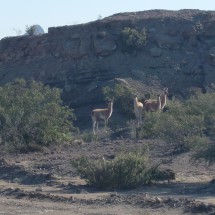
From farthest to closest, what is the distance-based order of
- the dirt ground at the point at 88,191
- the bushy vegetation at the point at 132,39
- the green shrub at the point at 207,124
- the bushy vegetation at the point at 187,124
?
the bushy vegetation at the point at 132,39, the bushy vegetation at the point at 187,124, the green shrub at the point at 207,124, the dirt ground at the point at 88,191

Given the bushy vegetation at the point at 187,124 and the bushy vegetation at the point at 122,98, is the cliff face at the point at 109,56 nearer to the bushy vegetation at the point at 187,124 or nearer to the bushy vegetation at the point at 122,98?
the bushy vegetation at the point at 122,98

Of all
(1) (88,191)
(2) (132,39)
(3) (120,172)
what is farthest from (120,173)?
(2) (132,39)

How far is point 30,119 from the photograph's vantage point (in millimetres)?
33938

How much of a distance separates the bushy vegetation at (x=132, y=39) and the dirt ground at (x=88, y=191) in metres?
23.1

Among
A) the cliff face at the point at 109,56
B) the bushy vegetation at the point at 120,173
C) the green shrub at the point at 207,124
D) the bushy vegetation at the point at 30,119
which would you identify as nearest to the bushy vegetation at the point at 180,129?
the green shrub at the point at 207,124

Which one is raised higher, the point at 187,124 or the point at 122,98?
the point at 187,124

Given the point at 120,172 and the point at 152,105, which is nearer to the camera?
the point at 120,172

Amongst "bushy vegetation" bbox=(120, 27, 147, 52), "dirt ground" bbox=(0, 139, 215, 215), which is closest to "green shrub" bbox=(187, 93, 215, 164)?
"dirt ground" bbox=(0, 139, 215, 215)

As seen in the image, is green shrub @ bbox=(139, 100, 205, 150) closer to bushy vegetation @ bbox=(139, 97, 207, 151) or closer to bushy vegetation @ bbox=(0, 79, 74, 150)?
bushy vegetation @ bbox=(139, 97, 207, 151)

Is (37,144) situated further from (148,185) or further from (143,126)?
(148,185)

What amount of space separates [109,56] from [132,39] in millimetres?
1695

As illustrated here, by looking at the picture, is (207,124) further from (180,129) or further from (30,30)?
(30,30)

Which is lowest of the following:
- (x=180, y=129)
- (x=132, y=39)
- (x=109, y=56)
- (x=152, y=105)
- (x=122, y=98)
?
(x=122, y=98)

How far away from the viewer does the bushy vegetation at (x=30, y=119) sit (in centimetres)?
3362
